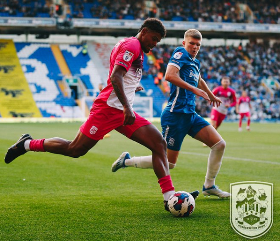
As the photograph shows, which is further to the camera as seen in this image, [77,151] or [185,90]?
[185,90]

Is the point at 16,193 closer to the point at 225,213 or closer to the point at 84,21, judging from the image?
the point at 225,213

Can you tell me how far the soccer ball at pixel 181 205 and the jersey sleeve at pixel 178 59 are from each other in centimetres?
199

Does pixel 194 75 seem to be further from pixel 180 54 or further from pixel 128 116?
pixel 128 116

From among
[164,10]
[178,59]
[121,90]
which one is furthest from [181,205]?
[164,10]

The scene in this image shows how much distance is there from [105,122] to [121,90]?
53 centimetres

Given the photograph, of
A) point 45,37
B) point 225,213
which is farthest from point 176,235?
point 45,37

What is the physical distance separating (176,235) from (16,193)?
346cm

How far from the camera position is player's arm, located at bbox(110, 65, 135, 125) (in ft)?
19.6

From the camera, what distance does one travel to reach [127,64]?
6031 millimetres

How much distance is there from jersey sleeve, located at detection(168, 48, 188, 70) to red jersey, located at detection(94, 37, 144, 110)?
3.31ft

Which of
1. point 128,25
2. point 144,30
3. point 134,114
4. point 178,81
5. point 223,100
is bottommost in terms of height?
point 128,25

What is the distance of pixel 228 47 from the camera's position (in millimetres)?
57000

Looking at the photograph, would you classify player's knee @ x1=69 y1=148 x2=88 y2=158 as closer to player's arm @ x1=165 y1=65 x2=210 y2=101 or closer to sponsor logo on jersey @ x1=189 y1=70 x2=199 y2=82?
player's arm @ x1=165 y1=65 x2=210 y2=101

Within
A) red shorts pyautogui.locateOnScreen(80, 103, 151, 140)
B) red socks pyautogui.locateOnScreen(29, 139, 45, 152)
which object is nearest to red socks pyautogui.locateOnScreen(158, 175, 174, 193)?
red shorts pyautogui.locateOnScreen(80, 103, 151, 140)
